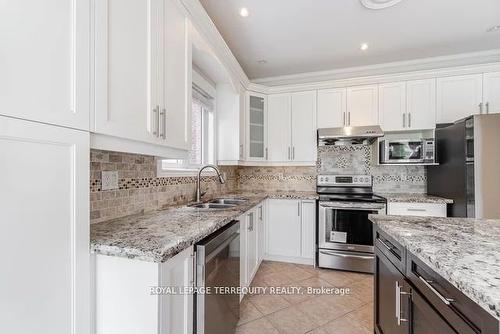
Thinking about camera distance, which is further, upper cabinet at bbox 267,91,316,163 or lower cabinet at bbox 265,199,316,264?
upper cabinet at bbox 267,91,316,163

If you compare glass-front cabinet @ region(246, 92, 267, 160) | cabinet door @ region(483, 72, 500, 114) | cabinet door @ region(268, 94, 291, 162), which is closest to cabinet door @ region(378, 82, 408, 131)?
cabinet door @ region(483, 72, 500, 114)

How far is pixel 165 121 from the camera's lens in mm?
1398

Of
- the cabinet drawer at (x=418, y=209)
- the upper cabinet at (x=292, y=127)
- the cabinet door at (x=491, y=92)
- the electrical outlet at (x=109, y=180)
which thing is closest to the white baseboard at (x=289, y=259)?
the cabinet drawer at (x=418, y=209)

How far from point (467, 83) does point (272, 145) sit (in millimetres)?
2435

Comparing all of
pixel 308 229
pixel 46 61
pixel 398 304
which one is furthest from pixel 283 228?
pixel 46 61

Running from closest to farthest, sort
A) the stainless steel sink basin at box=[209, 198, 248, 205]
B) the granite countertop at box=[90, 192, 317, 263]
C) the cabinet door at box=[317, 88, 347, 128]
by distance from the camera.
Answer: the granite countertop at box=[90, 192, 317, 263] → the stainless steel sink basin at box=[209, 198, 248, 205] → the cabinet door at box=[317, 88, 347, 128]

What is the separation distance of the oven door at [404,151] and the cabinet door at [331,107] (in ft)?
2.18

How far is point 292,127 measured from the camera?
3.43 m

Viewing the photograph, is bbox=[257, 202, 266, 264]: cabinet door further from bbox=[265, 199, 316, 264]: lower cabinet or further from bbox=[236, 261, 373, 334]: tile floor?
bbox=[236, 261, 373, 334]: tile floor

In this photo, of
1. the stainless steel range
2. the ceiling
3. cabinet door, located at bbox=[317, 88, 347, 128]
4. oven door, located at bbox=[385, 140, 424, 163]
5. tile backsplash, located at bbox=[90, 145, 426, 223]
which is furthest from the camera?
cabinet door, located at bbox=[317, 88, 347, 128]

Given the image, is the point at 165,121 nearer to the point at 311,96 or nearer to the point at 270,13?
the point at 270,13

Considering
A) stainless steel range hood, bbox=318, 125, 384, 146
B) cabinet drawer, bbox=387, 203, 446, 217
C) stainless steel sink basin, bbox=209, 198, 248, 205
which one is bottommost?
cabinet drawer, bbox=387, 203, 446, 217

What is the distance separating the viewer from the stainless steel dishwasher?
1179 millimetres

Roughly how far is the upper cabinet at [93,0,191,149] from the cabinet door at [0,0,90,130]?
0.26 ft
